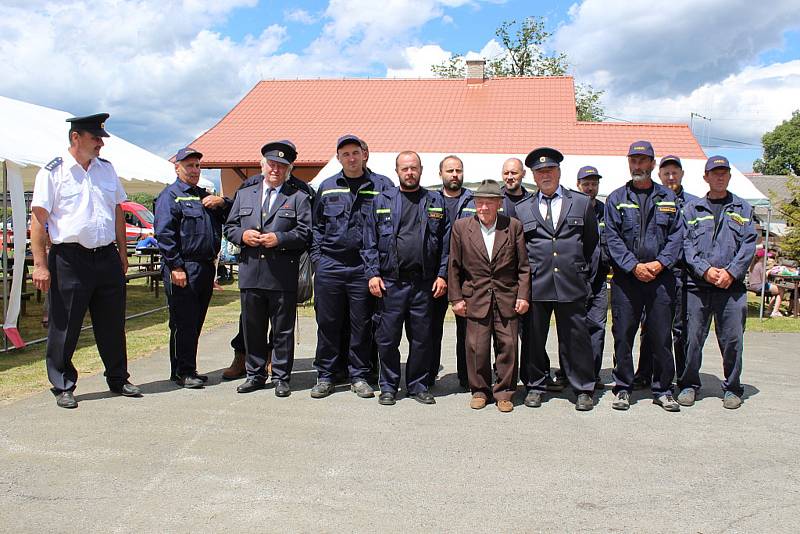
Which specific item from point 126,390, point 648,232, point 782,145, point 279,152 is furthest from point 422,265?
point 782,145

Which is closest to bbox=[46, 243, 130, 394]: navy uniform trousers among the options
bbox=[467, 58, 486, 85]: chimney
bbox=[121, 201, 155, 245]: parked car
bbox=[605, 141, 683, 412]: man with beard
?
bbox=[605, 141, 683, 412]: man with beard

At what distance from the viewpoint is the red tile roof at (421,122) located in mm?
21828

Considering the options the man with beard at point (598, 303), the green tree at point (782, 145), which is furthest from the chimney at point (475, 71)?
the green tree at point (782, 145)

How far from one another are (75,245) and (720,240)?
5058 mm

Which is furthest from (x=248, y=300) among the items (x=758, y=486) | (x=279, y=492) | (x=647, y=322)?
(x=758, y=486)

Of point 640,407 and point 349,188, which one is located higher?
point 349,188

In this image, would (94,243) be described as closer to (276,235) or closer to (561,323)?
(276,235)

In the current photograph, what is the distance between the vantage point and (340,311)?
566 centimetres

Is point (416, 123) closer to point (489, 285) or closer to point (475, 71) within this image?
point (475, 71)

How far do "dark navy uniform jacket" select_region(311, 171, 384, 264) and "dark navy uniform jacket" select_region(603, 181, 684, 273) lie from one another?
1914mm

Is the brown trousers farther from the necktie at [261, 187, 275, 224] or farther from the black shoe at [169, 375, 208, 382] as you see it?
the black shoe at [169, 375, 208, 382]

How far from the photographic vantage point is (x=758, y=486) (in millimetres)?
3754

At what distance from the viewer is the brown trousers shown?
5.30 meters

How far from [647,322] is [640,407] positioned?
680mm
